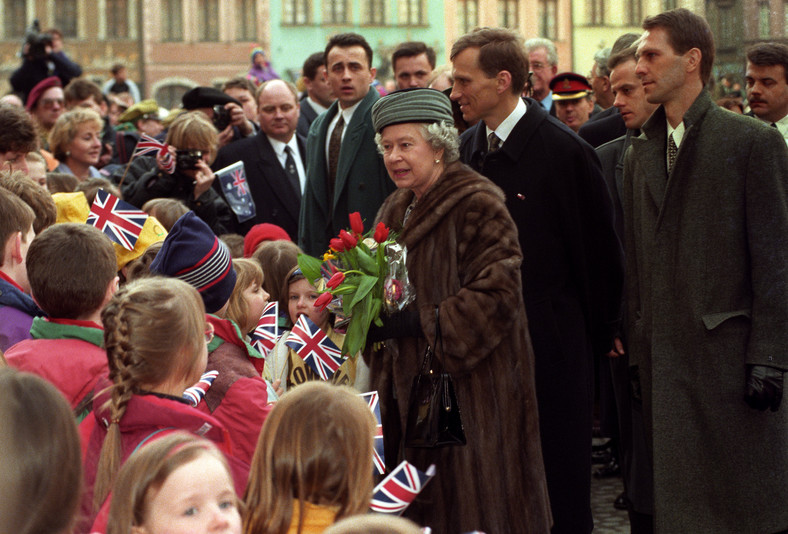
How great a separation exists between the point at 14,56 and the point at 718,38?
48690 millimetres

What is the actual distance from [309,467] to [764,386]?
2.17 m

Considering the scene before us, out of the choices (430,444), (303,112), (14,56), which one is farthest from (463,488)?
(14,56)

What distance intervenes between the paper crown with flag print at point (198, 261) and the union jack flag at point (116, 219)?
3.10 ft

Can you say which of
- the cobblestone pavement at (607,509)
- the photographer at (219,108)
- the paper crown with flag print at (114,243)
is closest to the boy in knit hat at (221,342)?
the paper crown with flag print at (114,243)

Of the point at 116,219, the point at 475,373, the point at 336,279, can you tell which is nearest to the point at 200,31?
the point at 116,219

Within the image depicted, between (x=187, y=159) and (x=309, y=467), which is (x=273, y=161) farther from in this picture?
(x=309, y=467)

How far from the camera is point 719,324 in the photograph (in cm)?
448

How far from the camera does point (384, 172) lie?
253 inches

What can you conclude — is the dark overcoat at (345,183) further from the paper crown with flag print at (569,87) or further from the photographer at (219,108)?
the paper crown with flag print at (569,87)

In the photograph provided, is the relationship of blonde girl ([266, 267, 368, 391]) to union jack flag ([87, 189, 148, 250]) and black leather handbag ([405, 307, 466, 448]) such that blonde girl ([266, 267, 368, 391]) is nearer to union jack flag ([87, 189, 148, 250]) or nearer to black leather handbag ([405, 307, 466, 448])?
black leather handbag ([405, 307, 466, 448])

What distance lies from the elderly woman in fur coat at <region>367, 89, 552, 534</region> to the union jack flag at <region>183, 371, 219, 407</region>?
2.58ft

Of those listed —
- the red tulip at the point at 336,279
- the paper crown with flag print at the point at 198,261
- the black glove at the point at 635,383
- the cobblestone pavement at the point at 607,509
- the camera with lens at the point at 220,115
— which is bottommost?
the cobblestone pavement at the point at 607,509

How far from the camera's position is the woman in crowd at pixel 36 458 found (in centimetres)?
200

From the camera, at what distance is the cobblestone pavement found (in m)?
6.06
